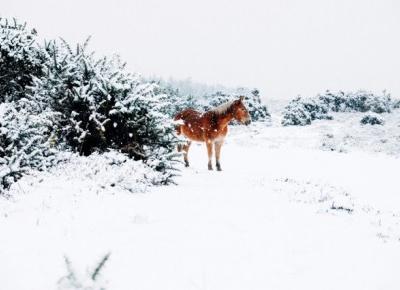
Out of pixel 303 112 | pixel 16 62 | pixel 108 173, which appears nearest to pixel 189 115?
pixel 16 62

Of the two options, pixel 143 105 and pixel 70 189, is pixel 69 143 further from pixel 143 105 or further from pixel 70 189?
pixel 70 189

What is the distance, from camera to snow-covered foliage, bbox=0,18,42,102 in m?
11.4

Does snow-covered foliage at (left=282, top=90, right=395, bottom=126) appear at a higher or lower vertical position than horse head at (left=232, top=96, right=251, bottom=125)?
higher

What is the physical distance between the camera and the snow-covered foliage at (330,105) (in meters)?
40.4

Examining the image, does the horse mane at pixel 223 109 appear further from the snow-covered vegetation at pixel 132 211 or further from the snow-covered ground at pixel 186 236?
the snow-covered ground at pixel 186 236

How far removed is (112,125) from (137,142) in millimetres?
646

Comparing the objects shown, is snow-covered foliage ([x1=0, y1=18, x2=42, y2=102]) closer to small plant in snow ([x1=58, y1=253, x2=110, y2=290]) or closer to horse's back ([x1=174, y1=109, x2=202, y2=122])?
horse's back ([x1=174, y1=109, x2=202, y2=122])

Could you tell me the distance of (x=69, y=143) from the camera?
31.0 ft

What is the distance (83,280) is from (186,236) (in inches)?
72.3

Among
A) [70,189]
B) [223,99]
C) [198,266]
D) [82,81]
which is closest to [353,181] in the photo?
[82,81]

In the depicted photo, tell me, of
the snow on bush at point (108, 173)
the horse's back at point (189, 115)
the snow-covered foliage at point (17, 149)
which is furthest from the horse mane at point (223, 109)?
the snow-covered foliage at point (17, 149)

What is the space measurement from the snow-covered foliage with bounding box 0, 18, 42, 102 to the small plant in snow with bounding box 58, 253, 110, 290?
8831 mm

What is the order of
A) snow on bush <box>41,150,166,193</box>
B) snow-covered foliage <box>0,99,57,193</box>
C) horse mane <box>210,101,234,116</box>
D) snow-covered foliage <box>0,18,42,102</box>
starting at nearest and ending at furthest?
snow-covered foliage <box>0,99,57,193</box>
snow on bush <box>41,150,166,193</box>
snow-covered foliage <box>0,18,42,102</box>
horse mane <box>210,101,234,116</box>

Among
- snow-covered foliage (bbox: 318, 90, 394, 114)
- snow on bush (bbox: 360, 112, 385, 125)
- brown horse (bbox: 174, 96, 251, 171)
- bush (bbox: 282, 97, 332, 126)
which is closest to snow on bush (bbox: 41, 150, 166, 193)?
brown horse (bbox: 174, 96, 251, 171)
